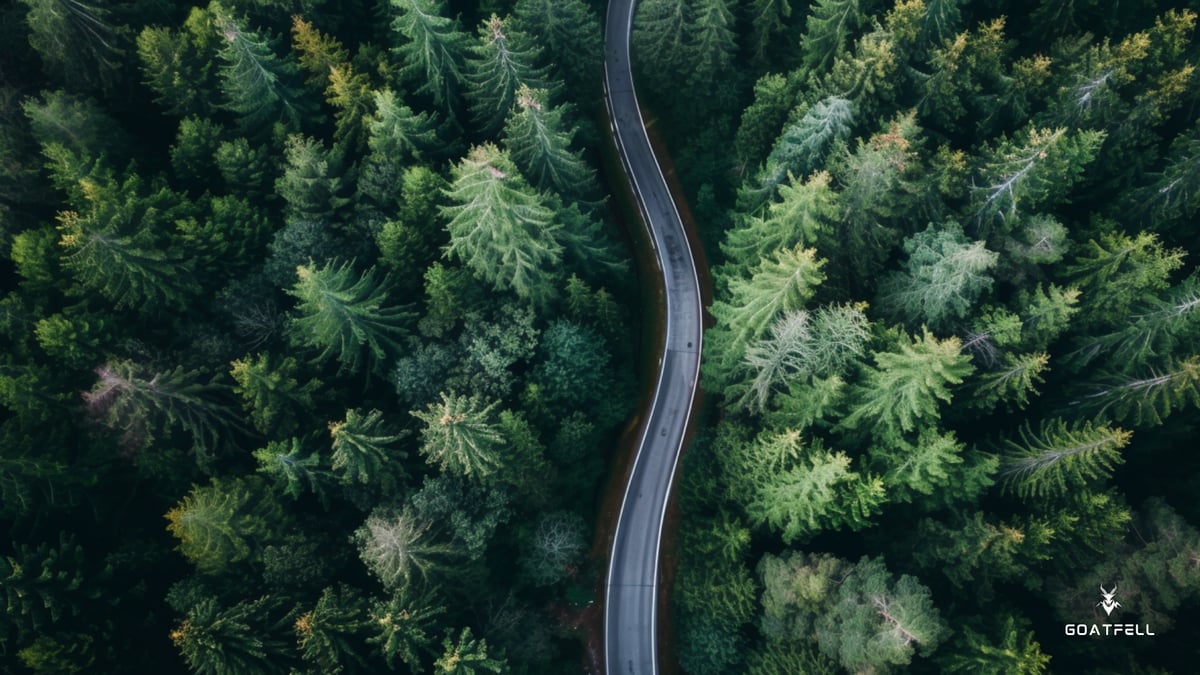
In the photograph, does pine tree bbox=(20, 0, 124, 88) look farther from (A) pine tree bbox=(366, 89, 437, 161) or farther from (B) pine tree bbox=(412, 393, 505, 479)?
(B) pine tree bbox=(412, 393, 505, 479)

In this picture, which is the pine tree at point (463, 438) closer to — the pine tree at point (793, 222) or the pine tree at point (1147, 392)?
the pine tree at point (793, 222)

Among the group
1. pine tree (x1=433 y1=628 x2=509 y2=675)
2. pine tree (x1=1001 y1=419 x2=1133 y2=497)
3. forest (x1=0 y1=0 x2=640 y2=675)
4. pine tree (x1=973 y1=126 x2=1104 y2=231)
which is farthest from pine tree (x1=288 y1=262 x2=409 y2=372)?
pine tree (x1=1001 y1=419 x2=1133 y2=497)

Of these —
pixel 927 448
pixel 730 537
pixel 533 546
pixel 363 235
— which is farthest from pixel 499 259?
pixel 927 448

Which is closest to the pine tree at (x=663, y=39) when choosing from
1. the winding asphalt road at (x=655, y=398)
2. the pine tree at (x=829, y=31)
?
the winding asphalt road at (x=655, y=398)

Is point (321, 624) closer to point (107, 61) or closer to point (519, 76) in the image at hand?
point (519, 76)

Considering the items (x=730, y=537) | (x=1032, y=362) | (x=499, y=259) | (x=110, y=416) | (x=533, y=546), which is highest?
(x=1032, y=362)
